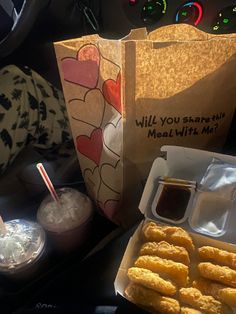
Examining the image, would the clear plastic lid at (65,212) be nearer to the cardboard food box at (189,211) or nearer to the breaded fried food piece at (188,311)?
the cardboard food box at (189,211)

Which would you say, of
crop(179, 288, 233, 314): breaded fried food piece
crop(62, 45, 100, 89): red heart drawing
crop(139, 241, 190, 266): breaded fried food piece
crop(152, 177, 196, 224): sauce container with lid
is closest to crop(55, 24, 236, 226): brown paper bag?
crop(62, 45, 100, 89): red heart drawing

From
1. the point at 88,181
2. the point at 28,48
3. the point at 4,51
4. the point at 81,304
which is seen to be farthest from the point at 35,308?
the point at 28,48

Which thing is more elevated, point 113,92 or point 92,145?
point 113,92

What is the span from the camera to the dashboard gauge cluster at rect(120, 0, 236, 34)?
3.04 ft

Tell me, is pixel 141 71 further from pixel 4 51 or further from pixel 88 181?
pixel 4 51

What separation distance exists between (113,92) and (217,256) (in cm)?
36

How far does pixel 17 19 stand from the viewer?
103cm

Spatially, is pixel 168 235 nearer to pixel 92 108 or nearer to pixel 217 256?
pixel 217 256

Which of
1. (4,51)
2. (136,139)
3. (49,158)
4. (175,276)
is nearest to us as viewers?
(175,276)

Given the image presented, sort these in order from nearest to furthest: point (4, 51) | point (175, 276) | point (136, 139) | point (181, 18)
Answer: point (175, 276) → point (136, 139) → point (181, 18) → point (4, 51)

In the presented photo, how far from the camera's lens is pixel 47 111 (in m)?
1.16

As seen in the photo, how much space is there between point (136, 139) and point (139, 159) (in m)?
0.06

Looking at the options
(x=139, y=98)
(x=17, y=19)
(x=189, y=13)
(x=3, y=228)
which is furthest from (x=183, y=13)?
(x=3, y=228)

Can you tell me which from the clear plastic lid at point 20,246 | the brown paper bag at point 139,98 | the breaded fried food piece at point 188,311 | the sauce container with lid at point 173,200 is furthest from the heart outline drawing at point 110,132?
the breaded fried food piece at point 188,311
